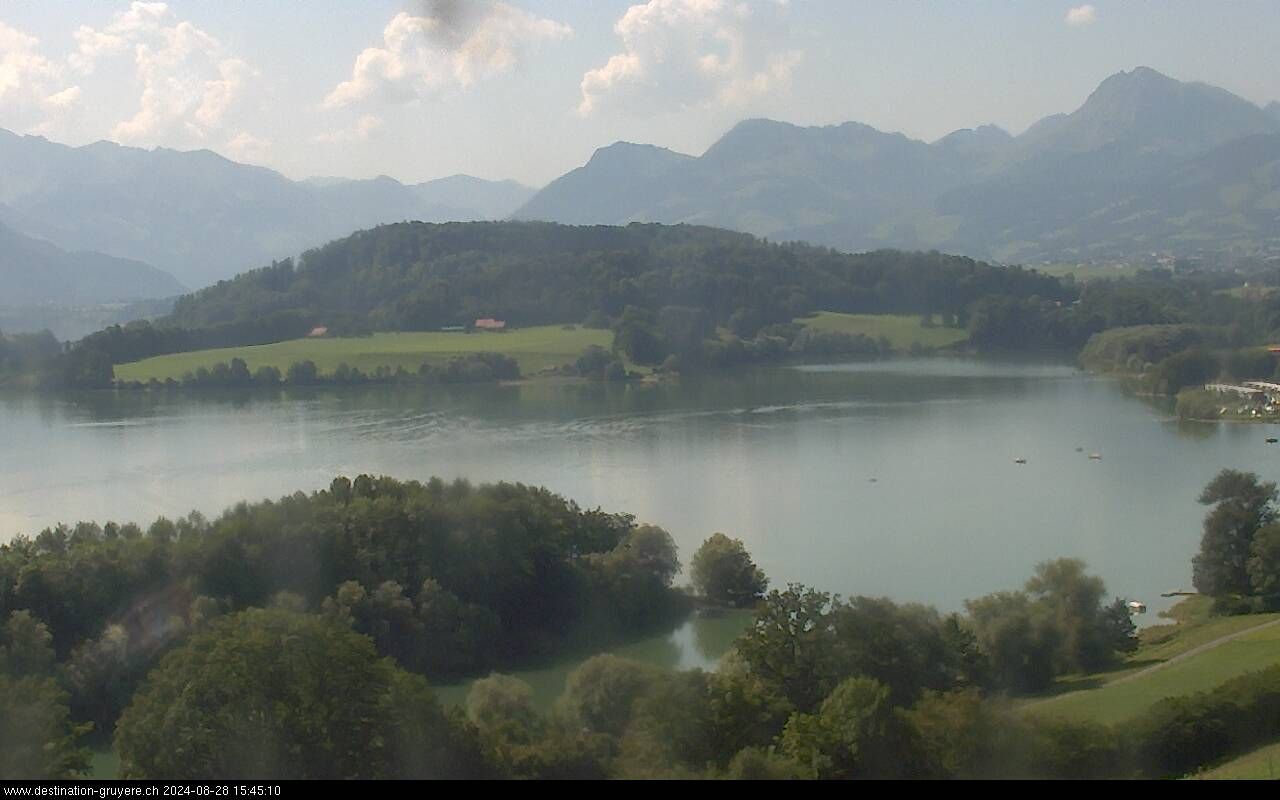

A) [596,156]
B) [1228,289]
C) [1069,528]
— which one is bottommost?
[1069,528]

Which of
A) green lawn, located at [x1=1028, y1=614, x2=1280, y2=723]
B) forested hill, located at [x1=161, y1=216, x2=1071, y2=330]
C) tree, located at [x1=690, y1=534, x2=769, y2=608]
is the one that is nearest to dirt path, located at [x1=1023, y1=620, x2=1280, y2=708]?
green lawn, located at [x1=1028, y1=614, x2=1280, y2=723]

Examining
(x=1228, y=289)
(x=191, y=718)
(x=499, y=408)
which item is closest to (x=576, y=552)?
(x=191, y=718)

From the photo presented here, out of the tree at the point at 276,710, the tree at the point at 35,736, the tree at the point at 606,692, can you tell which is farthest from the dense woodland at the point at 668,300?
the tree at the point at 35,736

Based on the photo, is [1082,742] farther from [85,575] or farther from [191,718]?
[85,575]

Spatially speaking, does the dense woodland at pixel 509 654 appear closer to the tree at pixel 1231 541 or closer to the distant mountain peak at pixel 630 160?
the tree at pixel 1231 541

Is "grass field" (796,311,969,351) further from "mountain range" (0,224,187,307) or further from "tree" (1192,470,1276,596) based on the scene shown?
"mountain range" (0,224,187,307)

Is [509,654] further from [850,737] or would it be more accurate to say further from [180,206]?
[180,206]

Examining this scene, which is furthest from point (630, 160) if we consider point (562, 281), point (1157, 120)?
point (562, 281)
